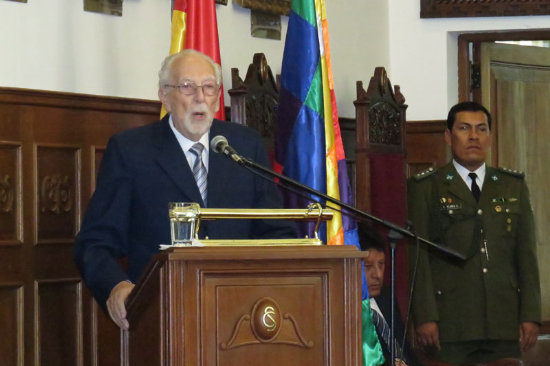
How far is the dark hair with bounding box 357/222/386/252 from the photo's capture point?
4.71 meters

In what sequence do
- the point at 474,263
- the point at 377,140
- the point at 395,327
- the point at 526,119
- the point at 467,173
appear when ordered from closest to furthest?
the point at 395,327
the point at 474,263
the point at 467,173
the point at 377,140
the point at 526,119

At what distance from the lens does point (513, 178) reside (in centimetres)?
474

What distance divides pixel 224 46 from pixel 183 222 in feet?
8.19

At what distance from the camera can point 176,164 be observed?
280 centimetres

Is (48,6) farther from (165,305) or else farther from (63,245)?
(165,305)

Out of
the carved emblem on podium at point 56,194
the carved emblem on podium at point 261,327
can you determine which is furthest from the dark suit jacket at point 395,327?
the carved emblem on podium at point 261,327

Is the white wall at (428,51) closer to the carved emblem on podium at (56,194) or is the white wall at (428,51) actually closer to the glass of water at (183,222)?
the carved emblem on podium at (56,194)

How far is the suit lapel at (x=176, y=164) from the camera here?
2.77 meters

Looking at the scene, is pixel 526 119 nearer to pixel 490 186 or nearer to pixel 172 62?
pixel 490 186

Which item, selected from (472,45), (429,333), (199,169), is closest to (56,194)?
(199,169)

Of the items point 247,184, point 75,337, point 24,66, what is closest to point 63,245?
point 75,337

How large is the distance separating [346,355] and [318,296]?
15 centimetres

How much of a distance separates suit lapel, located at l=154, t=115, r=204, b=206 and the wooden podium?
45 centimetres

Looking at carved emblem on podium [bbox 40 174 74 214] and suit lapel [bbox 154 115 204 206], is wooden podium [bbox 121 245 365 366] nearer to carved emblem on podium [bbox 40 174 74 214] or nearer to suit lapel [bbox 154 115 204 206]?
suit lapel [bbox 154 115 204 206]
